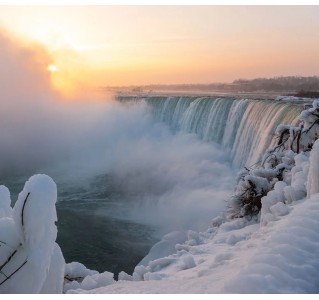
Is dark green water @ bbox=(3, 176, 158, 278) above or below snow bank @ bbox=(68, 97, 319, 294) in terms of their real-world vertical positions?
below

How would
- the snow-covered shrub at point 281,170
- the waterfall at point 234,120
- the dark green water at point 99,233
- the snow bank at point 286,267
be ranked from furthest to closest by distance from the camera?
1. the waterfall at point 234,120
2. the dark green water at point 99,233
3. the snow-covered shrub at point 281,170
4. the snow bank at point 286,267

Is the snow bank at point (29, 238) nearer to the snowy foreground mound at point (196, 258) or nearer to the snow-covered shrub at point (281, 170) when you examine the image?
the snowy foreground mound at point (196, 258)

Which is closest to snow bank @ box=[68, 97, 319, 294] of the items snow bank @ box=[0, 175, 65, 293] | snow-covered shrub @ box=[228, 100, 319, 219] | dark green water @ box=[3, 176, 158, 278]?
snow-covered shrub @ box=[228, 100, 319, 219]

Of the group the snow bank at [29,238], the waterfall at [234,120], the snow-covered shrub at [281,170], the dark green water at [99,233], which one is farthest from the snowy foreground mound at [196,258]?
the waterfall at [234,120]

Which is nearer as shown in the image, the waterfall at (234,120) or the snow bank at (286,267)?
the snow bank at (286,267)

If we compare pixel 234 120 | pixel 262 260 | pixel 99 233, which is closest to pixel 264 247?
pixel 262 260

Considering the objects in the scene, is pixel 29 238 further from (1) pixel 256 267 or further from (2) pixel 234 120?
(2) pixel 234 120

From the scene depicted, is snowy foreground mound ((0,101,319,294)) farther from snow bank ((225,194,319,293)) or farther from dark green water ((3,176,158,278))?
dark green water ((3,176,158,278))
